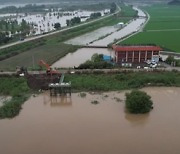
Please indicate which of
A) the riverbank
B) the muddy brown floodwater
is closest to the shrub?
the muddy brown floodwater

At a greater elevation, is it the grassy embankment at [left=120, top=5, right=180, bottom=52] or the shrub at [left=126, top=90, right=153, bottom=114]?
the grassy embankment at [left=120, top=5, right=180, bottom=52]

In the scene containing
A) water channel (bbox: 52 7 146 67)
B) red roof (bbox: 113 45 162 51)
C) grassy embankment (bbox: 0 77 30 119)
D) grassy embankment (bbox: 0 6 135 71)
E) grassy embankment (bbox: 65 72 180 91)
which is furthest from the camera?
water channel (bbox: 52 7 146 67)

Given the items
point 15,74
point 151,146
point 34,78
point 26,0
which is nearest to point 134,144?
point 151,146

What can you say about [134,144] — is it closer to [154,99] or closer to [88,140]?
[88,140]

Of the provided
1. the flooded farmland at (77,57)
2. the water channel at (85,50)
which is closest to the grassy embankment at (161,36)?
the water channel at (85,50)

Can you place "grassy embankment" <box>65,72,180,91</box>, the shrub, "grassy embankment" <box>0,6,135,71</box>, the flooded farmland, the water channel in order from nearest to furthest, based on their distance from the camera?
the shrub
"grassy embankment" <box>65,72,180,91</box>
the flooded farmland
"grassy embankment" <box>0,6,135,71</box>
the water channel

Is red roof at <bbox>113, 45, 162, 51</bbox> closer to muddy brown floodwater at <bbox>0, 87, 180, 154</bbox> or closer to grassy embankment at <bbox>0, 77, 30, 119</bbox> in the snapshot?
muddy brown floodwater at <bbox>0, 87, 180, 154</bbox>

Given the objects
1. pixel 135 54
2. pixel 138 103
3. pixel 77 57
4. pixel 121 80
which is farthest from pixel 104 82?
pixel 77 57
